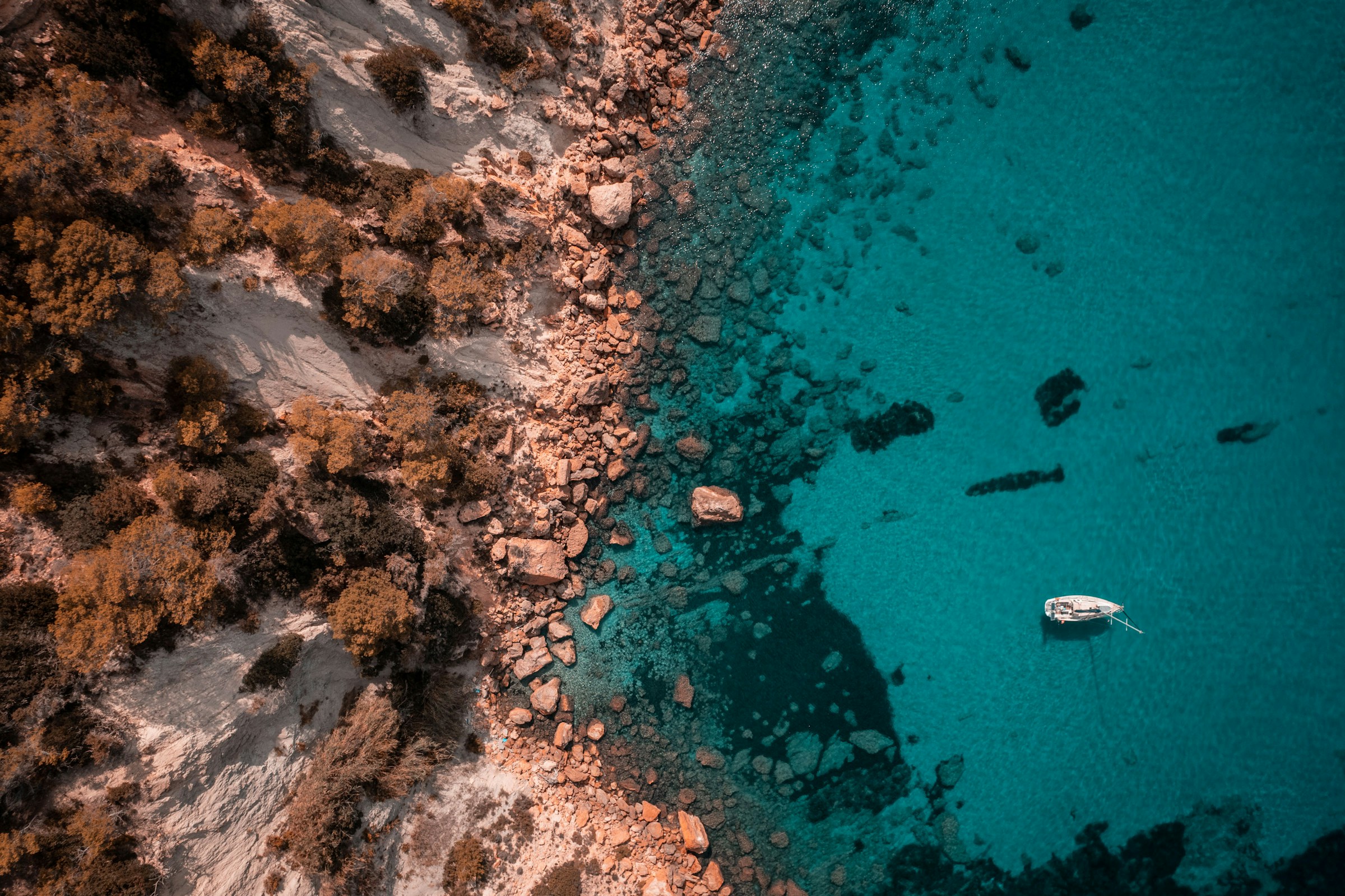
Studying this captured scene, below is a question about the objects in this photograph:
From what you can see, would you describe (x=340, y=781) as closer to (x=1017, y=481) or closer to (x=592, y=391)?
(x=592, y=391)

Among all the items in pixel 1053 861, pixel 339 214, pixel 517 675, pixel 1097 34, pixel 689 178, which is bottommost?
pixel 1053 861

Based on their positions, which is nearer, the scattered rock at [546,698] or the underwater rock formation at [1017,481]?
the scattered rock at [546,698]

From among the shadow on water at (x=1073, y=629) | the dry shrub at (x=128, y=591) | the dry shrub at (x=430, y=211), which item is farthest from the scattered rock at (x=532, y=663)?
the shadow on water at (x=1073, y=629)

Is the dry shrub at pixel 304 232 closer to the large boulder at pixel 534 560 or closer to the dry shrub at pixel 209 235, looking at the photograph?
the dry shrub at pixel 209 235

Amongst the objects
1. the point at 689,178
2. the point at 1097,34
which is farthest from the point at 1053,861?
the point at 1097,34

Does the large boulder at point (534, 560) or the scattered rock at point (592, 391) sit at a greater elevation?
the scattered rock at point (592, 391)

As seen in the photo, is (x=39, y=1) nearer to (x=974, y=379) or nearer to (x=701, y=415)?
(x=701, y=415)

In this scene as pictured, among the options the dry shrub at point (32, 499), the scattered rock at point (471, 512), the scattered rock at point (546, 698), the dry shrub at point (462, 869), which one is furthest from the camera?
the scattered rock at point (546, 698)
